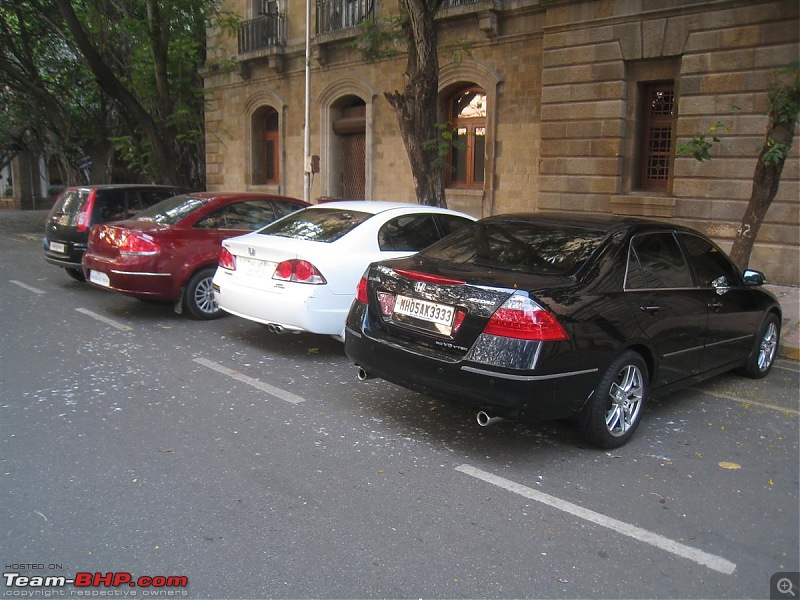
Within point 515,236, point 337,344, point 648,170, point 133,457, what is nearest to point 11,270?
point 337,344

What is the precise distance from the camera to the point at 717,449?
487 centimetres

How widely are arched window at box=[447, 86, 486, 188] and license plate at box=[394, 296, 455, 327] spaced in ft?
38.0

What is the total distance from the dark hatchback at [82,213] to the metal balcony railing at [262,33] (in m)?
10.7

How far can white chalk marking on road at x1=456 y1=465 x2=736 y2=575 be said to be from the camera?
3.38 meters

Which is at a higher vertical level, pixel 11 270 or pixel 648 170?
pixel 648 170

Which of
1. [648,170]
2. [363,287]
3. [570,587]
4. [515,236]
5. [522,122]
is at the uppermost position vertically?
[522,122]

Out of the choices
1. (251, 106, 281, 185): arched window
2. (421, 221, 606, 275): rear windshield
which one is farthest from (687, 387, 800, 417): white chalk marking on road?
(251, 106, 281, 185): arched window

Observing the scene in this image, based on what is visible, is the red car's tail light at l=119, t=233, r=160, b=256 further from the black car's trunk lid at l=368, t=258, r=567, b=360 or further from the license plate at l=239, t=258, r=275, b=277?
the black car's trunk lid at l=368, t=258, r=567, b=360

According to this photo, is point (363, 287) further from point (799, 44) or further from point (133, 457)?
point (799, 44)

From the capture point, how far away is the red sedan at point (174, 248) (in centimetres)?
820

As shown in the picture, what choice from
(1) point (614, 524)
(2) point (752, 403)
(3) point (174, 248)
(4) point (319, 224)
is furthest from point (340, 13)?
(1) point (614, 524)

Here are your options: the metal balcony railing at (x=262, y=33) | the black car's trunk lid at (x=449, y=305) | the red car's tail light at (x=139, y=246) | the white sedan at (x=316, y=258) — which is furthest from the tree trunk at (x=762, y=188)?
the metal balcony railing at (x=262, y=33)

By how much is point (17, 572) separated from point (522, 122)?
44.4 feet

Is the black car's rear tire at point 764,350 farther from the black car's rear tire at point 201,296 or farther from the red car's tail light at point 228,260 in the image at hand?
the black car's rear tire at point 201,296
